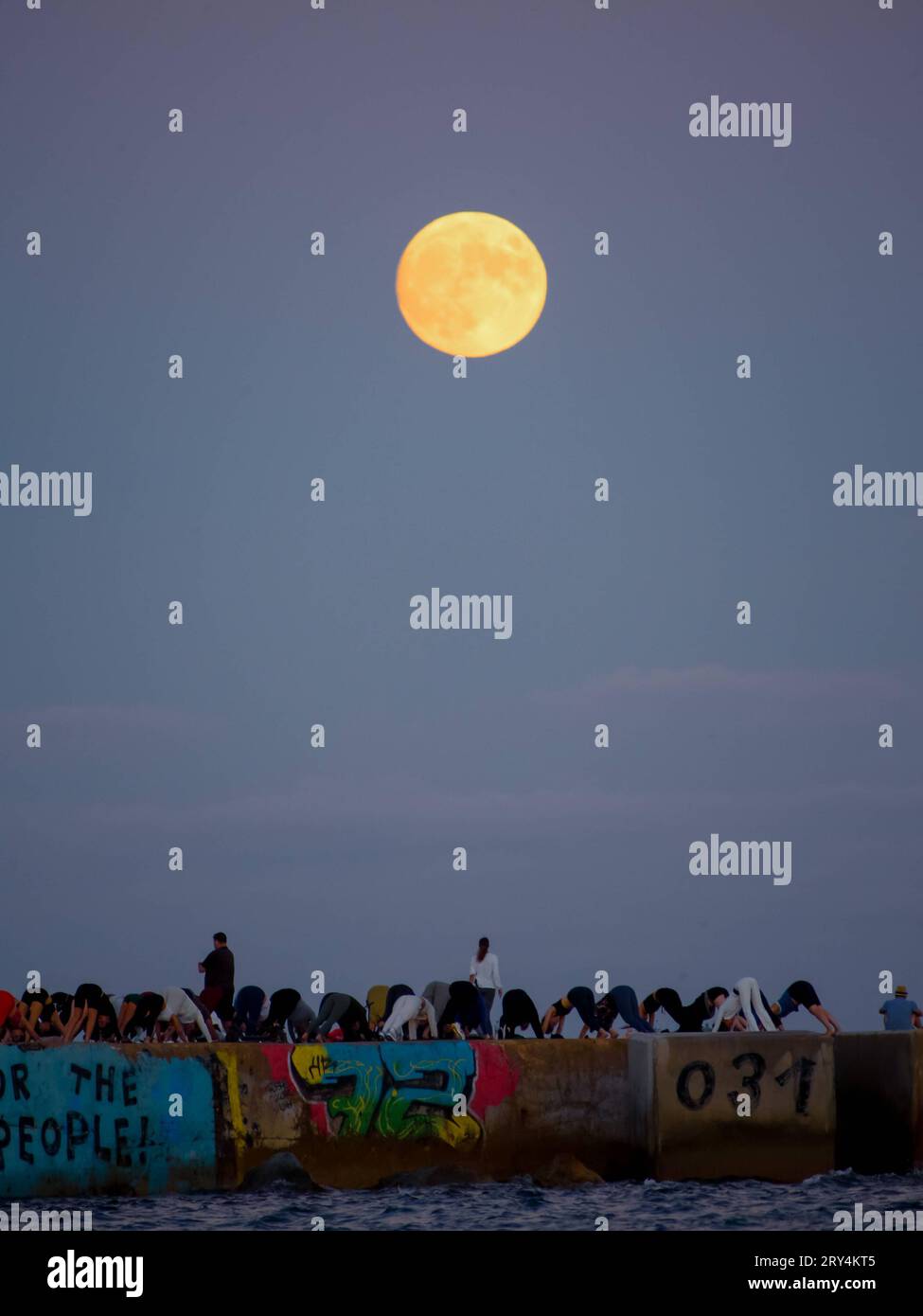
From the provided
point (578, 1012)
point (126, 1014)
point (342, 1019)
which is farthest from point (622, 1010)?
point (126, 1014)

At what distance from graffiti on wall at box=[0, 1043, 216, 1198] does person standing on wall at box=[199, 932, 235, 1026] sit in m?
1.76

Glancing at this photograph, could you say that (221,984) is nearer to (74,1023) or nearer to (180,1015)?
(180,1015)

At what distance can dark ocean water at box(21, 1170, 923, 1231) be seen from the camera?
3478 centimetres

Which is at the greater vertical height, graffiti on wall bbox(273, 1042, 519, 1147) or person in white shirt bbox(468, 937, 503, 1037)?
person in white shirt bbox(468, 937, 503, 1037)

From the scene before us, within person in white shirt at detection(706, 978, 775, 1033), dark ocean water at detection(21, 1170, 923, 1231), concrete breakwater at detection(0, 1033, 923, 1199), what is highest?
person in white shirt at detection(706, 978, 775, 1033)

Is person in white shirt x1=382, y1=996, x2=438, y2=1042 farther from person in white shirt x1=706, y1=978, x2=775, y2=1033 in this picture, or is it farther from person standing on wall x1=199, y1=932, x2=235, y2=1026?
person in white shirt x1=706, y1=978, x2=775, y2=1033

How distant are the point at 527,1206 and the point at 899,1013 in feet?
26.0

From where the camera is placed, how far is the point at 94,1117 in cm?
3538

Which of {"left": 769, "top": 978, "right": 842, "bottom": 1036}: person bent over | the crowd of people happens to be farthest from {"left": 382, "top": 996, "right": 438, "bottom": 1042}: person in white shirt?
{"left": 769, "top": 978, "right": 842, "bottom": 1036}: person bent over

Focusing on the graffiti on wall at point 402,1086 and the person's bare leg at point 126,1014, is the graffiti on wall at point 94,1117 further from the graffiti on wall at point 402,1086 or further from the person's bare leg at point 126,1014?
the graffiti on wall at point 402,1086

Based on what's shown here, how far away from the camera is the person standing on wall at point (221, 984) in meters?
37.2

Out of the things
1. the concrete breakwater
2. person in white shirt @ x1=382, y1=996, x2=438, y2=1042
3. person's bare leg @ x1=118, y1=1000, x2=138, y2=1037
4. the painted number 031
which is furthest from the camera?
person in white shirt @ x1=382, y1=996, x2=438, y2=1042
